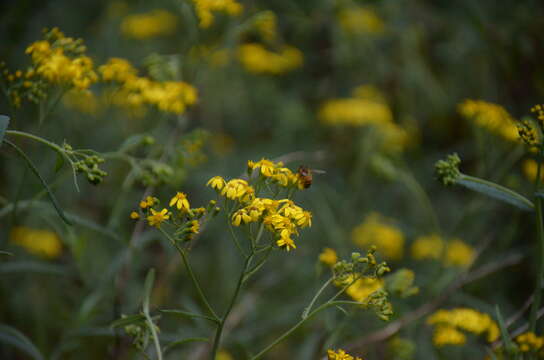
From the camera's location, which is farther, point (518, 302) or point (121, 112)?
point (121, 112)

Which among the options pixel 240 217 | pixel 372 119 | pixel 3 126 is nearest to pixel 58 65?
pixel 3 126

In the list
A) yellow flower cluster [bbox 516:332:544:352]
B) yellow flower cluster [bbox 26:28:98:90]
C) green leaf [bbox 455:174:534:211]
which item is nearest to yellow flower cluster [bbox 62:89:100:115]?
yellow flower cluster [bbox 26:28:98:90]

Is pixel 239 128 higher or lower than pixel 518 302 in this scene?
higher

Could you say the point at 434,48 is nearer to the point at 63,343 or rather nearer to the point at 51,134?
the point at 51,134

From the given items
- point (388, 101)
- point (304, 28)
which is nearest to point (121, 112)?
point (304, 28)

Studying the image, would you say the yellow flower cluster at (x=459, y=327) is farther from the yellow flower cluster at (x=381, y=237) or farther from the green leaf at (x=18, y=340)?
the green leaf at (x=18, y=340)

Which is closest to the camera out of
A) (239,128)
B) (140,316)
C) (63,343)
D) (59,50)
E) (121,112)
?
(140,316)

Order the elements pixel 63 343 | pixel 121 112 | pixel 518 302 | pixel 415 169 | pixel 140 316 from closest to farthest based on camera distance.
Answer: pixel 140 316 < pixel 63 343 < pixel 518 302 < pixel 121 112 < pixel 415 169

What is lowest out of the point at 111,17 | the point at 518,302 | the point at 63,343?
the point at 518,302
